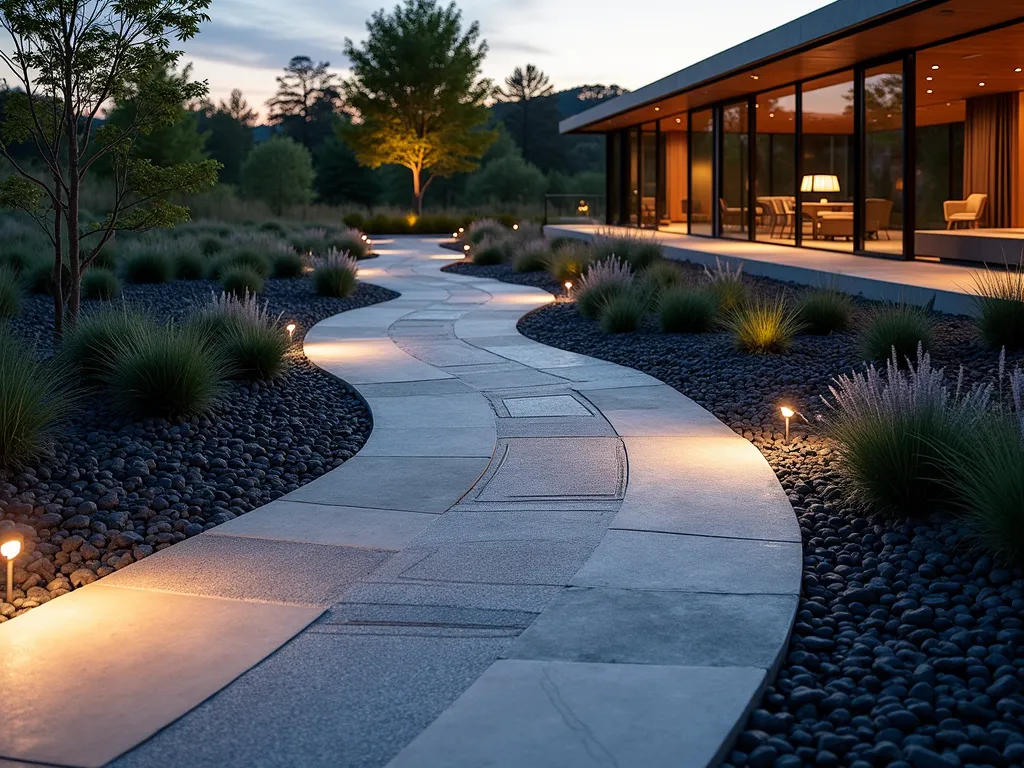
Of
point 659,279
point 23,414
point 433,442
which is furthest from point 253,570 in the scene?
point 659,279

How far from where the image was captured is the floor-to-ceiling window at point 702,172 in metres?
23.6

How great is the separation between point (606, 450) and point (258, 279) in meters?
9.72

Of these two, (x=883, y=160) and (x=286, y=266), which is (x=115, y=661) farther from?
(x=286, y=266)

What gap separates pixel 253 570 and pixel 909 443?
2914 mm

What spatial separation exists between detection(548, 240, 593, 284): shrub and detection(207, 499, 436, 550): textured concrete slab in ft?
34.5

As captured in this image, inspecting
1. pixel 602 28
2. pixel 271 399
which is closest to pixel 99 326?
pixel 271 399

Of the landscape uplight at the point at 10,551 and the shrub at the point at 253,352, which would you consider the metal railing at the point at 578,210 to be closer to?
the shrub at the point at 253,352

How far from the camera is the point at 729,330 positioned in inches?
416

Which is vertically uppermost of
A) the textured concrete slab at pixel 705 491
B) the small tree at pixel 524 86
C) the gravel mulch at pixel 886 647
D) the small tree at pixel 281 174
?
the small tree at pixel 524 86

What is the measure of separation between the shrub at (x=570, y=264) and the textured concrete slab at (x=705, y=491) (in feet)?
30.3

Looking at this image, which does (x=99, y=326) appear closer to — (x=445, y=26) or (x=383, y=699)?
(x=383, y=699)

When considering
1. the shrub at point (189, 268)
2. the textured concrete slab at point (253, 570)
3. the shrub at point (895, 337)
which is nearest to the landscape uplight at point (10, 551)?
the textured concrete slab at point (253, 570)

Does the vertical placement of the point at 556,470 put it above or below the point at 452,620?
above

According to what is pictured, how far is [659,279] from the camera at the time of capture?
42.0 ft
